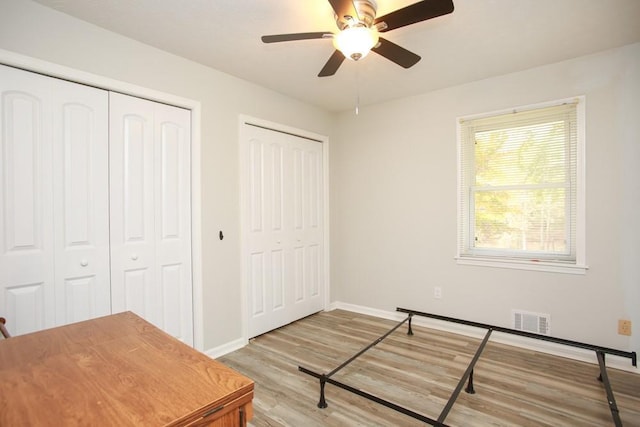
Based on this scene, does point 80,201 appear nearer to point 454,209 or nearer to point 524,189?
point 454,209

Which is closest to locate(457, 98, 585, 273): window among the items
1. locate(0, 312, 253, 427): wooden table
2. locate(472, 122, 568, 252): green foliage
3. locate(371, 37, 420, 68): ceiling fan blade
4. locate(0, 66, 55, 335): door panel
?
locate(472, 122, 568, 252): green foliage

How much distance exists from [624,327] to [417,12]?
2885 millimetres

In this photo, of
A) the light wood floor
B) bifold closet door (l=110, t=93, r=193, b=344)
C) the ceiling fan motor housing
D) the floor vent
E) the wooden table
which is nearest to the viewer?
the wooden table

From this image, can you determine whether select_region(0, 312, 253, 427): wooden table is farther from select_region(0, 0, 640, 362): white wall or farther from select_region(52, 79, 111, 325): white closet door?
select_region(0, 0, 640, 362): white wall

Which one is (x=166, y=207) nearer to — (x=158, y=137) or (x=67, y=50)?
(x=158, y=137)

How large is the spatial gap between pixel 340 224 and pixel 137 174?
2511 millimetres

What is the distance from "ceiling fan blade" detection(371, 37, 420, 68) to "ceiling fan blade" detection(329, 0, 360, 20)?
27cm

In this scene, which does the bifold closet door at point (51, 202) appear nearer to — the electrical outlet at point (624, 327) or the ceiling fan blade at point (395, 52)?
the ceiling fan blade at point (395, 52)

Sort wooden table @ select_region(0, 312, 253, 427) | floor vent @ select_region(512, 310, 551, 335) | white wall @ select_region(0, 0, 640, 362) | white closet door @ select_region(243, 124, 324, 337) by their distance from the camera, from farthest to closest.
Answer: white closet door @ select_region(243, 124, 324, 337)
floor vent @ select_region(512, 310, 551, 335)
white wall @ select_region(0, 0, 640, 362)
wooden table @ select_region(0, 312, 253, 427)

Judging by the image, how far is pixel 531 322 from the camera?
290 centimetres

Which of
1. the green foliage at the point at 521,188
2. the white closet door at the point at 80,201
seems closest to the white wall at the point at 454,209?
the green foliage at the point at 521,188

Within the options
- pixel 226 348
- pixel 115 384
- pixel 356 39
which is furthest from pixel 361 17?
pixel 226 348

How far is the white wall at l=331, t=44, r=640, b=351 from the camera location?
253 cm

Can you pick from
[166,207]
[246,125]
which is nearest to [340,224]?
[246,125]
